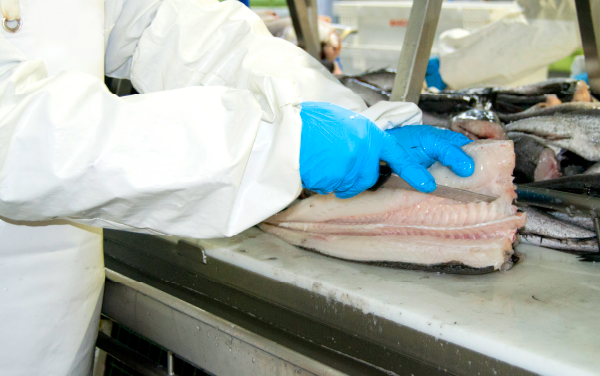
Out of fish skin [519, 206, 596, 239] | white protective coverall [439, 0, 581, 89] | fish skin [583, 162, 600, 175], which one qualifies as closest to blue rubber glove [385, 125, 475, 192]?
fish skin [519, 206, 596, 239]

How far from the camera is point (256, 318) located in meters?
1.60

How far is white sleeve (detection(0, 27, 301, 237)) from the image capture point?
114 centimetres

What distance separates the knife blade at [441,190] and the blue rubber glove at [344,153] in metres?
0.10

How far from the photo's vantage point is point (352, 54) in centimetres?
585

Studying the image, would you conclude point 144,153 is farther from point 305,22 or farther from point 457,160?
point 305,22

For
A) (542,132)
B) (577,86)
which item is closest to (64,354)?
(542,132)

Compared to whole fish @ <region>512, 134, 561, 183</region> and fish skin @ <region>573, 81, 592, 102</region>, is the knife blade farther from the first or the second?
fish skin @ <region>573, 81, 592, 102</region>

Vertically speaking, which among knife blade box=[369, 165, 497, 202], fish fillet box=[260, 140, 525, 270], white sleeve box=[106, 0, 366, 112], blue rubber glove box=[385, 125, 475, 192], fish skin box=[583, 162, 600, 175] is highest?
white sleeve box=[106, 0, 366, 112]

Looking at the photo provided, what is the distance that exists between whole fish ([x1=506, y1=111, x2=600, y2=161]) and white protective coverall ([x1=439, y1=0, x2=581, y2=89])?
2264mm

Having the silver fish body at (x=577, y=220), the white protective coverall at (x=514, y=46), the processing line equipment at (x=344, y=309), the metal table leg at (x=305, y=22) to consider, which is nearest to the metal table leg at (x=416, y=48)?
the processing line equipment at (x=344, y=309)

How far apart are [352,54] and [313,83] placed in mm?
4170

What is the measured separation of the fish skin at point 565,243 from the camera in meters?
1.61

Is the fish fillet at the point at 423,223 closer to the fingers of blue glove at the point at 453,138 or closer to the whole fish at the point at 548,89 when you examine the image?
the fingers of blue glove at the point at 453,138

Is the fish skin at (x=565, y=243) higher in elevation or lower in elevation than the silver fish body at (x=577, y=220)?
lower
